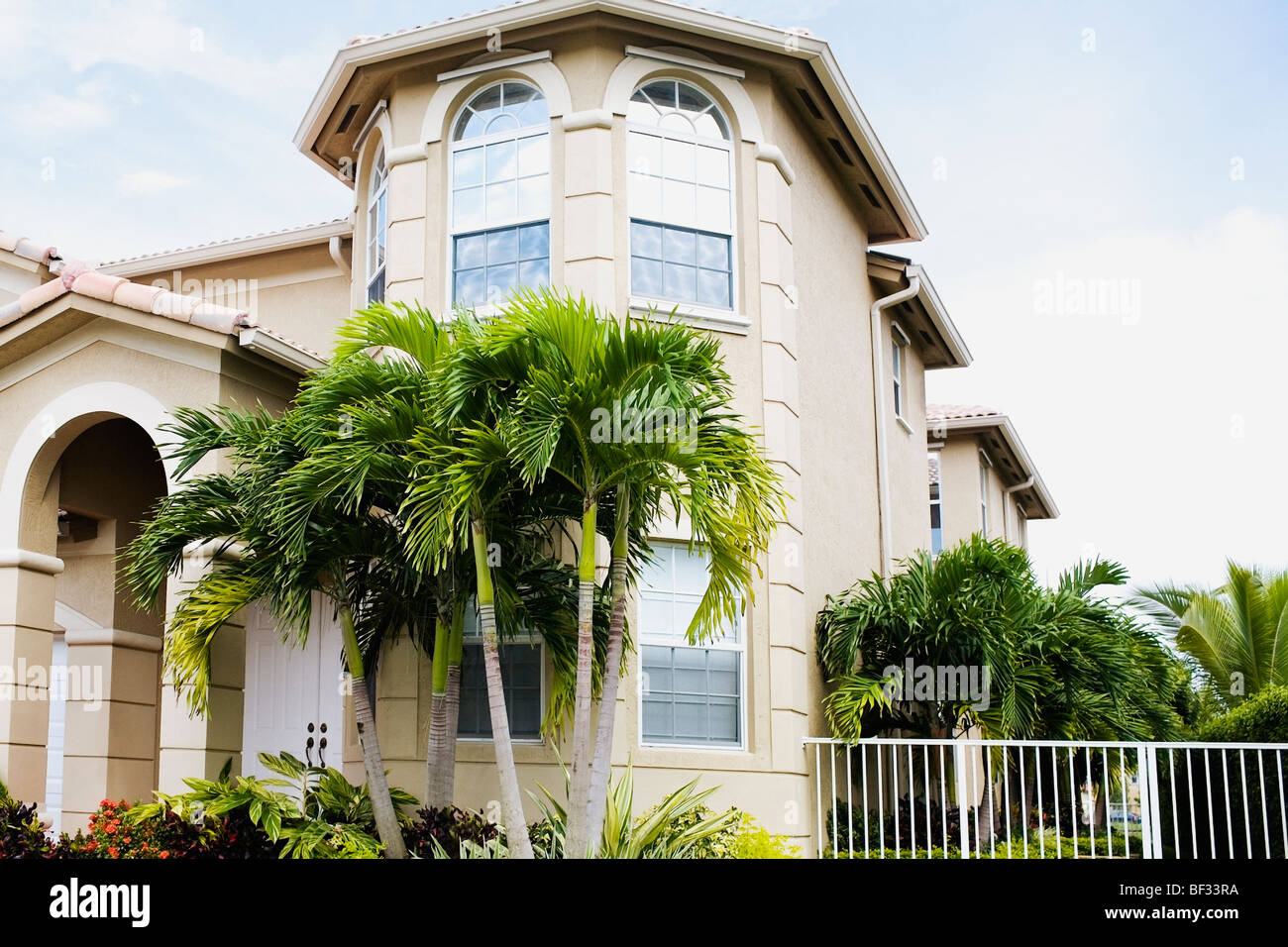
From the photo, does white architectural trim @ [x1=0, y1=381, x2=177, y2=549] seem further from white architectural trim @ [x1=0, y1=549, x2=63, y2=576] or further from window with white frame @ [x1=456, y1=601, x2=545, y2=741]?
window with white frame @ [x1=456, y1=601, x2=545, y2=741]

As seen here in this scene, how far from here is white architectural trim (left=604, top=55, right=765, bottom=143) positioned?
1163cm

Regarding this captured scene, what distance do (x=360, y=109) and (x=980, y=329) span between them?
1471 centimetres

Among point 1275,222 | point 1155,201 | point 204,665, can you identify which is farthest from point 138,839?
point 1275,222

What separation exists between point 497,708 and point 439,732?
3.58 ft

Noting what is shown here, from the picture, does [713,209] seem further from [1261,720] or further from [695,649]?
[1261,720]

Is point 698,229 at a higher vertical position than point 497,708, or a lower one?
higher

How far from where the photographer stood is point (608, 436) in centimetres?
853

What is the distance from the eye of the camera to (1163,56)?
2167cm

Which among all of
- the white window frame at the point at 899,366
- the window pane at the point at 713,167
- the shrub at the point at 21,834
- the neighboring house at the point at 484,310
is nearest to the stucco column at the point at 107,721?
the neighboring house at the point at 484,310

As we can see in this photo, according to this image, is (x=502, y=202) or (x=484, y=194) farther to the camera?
(x=484, y=194)

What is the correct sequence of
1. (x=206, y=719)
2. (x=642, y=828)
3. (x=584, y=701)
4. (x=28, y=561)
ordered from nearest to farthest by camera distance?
(x=584, y=701), (x=642, y=828), (x=206, y=719), (x=28, y=561)

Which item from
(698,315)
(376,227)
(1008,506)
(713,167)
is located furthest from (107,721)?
(1008,506)
